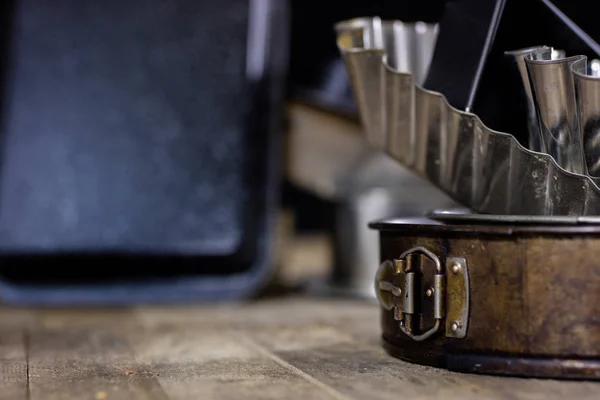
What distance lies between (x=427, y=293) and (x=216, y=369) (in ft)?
0.67

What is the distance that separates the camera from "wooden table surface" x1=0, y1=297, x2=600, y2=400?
0.63 meters

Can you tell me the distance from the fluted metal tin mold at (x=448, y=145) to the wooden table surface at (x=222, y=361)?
163 millimetres

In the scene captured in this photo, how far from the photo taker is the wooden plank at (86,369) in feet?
2.09

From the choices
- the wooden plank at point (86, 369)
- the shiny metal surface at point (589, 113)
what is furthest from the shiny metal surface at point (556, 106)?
the wooden plank at point (86, 369)

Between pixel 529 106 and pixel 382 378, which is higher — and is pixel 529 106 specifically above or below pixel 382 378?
above

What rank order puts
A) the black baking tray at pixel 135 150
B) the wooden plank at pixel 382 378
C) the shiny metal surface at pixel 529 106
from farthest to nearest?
1. the black baking tray at pixel 135 150
2. the shiny metal surface at pixel 529 106
3. the wooden plank at pixel 382 378

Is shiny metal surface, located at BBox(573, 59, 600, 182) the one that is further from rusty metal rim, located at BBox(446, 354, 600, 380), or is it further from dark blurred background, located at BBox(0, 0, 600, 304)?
dark blurred background, located at BBox(0, 0, 600, 304)

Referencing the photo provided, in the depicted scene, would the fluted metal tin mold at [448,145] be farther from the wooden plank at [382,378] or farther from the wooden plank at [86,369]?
the wooden plank at [86,369]

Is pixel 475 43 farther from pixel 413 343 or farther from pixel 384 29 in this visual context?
pixel 413 343

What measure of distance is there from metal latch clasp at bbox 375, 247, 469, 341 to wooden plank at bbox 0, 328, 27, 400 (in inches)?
13.1

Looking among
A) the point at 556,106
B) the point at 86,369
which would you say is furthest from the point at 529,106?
the point at 86,369

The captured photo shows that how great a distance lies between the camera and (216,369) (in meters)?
0.73

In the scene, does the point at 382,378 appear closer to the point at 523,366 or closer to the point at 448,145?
the point at 523,366

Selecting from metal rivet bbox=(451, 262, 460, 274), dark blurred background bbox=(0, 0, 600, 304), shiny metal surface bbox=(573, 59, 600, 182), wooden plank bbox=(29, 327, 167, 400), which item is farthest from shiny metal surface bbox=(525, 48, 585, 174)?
dark blurred background bbox=(0, 0, 600, 304)
